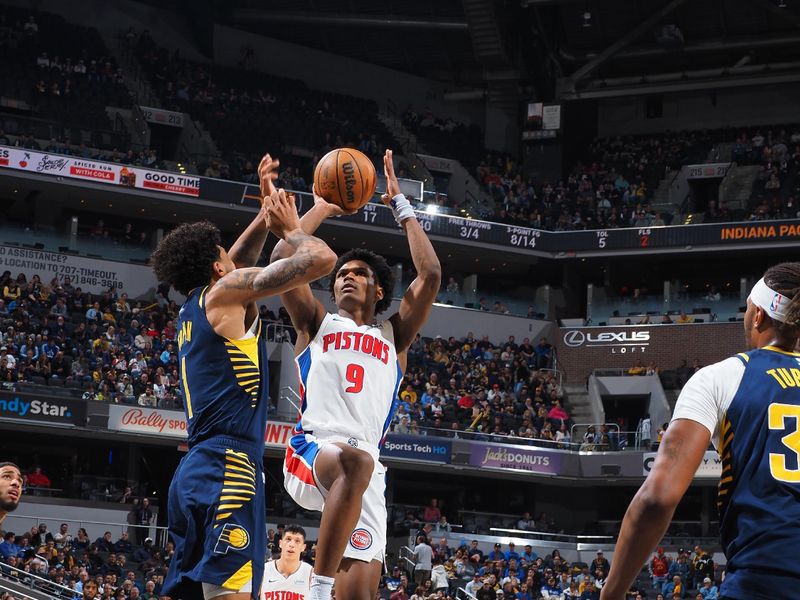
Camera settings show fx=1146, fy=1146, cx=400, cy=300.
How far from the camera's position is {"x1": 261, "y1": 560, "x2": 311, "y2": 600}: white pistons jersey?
10203mm

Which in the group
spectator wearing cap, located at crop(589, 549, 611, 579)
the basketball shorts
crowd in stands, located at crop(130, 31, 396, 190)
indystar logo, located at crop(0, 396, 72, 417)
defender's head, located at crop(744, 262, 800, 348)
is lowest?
spectator wearing cap, located at crop(589, 549, 611, 579)

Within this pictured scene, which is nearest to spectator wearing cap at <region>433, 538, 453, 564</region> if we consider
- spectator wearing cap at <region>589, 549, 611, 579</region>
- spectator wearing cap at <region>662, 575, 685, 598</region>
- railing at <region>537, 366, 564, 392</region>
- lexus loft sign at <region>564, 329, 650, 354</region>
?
spectator wearing cap at <region>589, 549, 611, 579</region>

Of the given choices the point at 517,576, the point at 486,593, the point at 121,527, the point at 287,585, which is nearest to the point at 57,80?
the point at 121,527

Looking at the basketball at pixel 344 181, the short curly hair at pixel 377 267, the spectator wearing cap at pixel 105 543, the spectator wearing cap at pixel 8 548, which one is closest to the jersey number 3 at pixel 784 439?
the short curly hair at pixel 377 267

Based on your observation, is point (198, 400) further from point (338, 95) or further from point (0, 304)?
point (338, 95)

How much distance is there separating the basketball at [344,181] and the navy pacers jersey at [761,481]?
3.66 meters

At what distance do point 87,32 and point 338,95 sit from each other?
33.9ft

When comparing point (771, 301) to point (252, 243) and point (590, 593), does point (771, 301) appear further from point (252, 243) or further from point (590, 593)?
point (590, 593)

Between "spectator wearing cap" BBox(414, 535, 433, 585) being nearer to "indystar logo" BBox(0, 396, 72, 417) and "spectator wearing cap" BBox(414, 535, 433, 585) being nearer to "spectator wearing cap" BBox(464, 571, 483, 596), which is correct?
"spectator wearing cap" BBox(464, 571, 483, 596)

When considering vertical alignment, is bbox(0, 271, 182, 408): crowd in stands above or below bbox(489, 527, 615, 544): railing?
above

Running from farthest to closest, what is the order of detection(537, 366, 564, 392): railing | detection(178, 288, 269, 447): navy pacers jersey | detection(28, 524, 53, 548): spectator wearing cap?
detection(537, 366, 564, 392): railing → detection(28, 524, 53, 548): spectator wearing cap → detection(178, 288, 269, 447): navy pacers jersey

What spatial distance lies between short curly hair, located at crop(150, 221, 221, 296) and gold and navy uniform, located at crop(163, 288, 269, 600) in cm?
8

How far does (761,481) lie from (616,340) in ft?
123

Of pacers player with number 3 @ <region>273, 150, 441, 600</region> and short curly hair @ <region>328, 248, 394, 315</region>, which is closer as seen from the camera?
pacers player with number 3 @ <region>273, 150, 441, 600</region>
